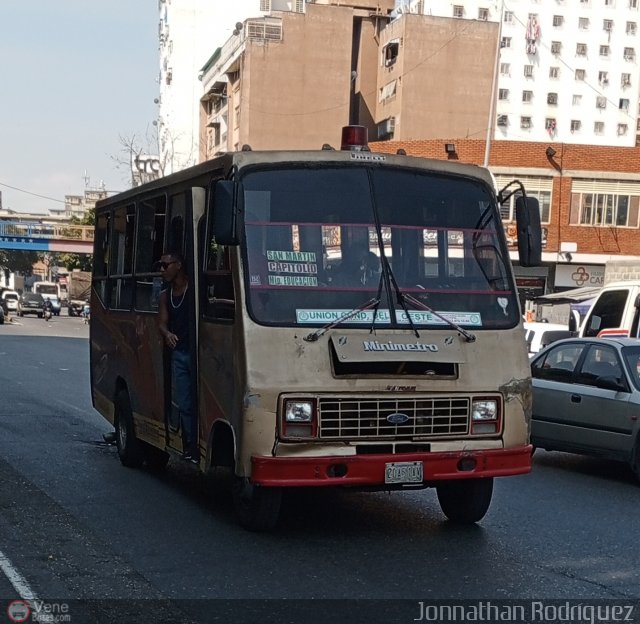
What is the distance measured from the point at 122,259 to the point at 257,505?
4101 millimetres

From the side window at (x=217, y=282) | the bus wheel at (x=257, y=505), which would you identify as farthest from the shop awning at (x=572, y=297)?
the bus wheel at (x=257, y=505)

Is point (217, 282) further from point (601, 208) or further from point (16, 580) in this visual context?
point (601, 208)

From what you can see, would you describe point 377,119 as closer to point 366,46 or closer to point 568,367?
point 366,46

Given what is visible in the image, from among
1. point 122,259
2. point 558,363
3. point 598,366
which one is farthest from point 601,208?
point 122,259

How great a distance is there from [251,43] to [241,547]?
59.9 metres

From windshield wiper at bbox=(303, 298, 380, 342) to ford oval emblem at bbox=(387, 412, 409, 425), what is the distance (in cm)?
72

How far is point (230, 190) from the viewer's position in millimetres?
7418

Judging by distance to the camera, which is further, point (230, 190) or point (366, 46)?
point (366, 46)

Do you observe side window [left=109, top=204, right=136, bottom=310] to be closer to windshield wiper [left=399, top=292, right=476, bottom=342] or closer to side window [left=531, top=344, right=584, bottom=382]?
windshield wiper [left=399, top=292, right=476, bottom=342]

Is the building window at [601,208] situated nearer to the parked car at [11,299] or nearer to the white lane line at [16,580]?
the white lane line at [16,580]

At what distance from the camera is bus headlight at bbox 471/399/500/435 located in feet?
25.0

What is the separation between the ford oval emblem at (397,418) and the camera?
7.40 m

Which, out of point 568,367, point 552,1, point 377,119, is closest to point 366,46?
point 377,119

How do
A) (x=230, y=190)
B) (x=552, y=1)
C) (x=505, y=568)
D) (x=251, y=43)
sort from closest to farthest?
(x=505, y=568), (x=230, y=190), (x=251, y=43), (x=552, y=1)
